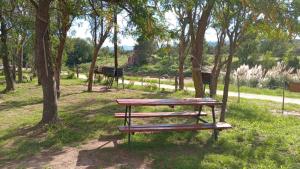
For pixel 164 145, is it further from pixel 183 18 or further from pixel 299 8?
pixel 183 18

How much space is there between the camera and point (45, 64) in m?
9.35

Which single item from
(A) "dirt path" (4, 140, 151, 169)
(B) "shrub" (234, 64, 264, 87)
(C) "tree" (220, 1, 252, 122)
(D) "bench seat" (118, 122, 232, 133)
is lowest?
(A) "dirt path" (4, 140, 151, 169)

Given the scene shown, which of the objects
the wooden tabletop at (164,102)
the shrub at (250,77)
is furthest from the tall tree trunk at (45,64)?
the shrub at (250,77)

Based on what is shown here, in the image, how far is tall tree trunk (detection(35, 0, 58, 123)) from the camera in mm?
9227

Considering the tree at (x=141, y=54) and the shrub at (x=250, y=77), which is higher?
the tree at (x=141, y=54)

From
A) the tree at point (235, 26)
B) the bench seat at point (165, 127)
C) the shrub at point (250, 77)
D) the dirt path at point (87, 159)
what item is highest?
the tree at point (235, 26)

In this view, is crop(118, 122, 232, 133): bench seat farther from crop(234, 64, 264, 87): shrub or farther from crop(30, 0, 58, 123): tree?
crop(234, 64, 264, 87): shrub

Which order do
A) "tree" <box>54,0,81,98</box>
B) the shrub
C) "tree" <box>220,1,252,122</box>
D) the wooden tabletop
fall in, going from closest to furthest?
the wooden tabletop < "tree" <box>220,1,252,122</box> < "tree" <box>54,0,81,98</box> < the shrub

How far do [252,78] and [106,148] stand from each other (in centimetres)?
1895

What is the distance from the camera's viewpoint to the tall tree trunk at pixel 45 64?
923 cm

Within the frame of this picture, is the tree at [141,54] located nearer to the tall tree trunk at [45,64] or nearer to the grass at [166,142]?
the grass at [166,142]

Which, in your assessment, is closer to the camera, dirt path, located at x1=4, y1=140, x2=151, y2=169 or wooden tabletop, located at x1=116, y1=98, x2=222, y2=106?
dirt path, located at x1=4, y1=140, x2=151, y2=169

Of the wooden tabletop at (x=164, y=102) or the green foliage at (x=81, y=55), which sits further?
the green foliage at (x=81, y=55)

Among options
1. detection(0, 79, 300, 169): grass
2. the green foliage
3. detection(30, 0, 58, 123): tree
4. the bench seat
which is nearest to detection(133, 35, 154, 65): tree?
the green foliage
